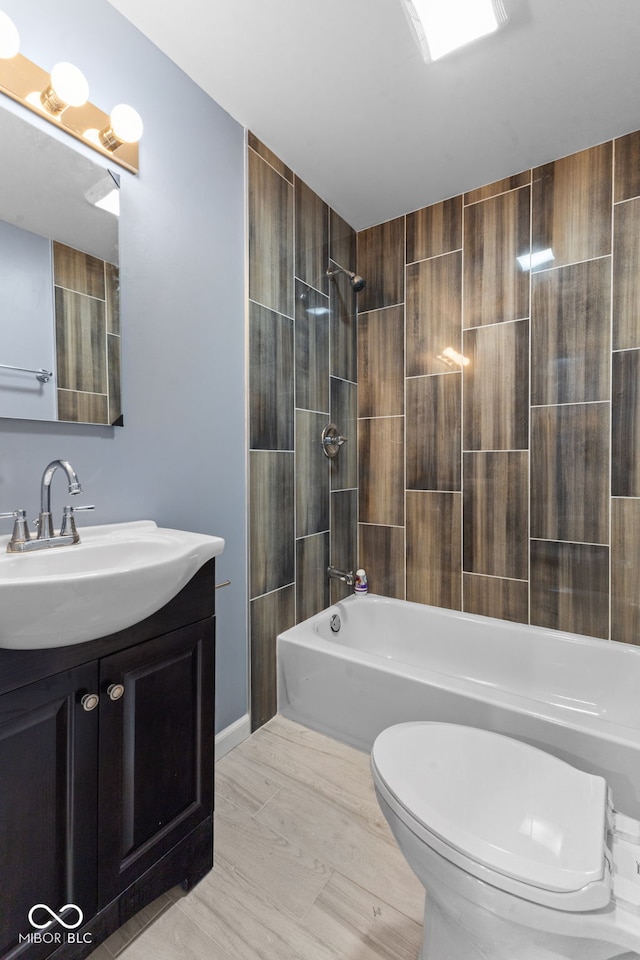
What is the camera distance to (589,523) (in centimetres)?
192

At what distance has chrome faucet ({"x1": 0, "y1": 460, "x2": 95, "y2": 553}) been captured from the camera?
1023mm

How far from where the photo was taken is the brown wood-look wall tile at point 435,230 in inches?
86.0

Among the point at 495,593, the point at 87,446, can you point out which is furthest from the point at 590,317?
the point at 87,446

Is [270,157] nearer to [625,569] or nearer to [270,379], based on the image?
[270,379]

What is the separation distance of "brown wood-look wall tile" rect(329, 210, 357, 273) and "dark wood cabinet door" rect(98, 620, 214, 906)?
→ 2036mm

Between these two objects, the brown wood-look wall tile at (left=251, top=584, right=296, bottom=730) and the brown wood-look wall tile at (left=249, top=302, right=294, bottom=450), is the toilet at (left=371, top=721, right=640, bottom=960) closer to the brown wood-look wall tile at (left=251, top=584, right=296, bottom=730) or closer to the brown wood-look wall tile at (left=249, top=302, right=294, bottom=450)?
the brown wood-look wall tile at (left=251, top=584, right=296, bottom=730)

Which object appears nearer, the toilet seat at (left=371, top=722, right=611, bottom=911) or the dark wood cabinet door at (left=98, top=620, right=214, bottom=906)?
the toilet seat at (left=371, top=722, right=611, bottom=911)

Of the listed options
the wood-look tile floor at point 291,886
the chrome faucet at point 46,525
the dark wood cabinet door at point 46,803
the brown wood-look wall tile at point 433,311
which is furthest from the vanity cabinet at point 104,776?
the brown wood-look wall tile at point 433,311

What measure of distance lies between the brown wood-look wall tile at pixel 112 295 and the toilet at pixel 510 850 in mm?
1379

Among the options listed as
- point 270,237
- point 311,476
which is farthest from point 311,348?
point 311,476

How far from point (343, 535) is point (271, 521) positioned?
652mm

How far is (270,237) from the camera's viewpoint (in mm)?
1867

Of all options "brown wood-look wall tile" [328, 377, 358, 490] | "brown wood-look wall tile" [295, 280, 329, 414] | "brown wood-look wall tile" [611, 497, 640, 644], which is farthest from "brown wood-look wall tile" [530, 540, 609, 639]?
"brown wood-look wall tile" [295, 280, 329, 414]

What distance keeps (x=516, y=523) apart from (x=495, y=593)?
1.20ft
